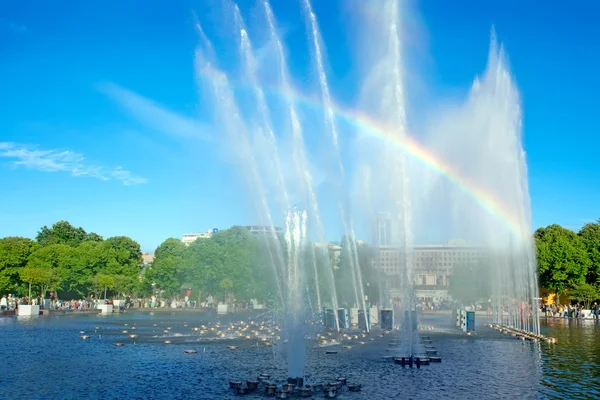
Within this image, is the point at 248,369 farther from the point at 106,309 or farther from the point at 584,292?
Result: the point at 584,292

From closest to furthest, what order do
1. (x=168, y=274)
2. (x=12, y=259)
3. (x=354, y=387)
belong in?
(x=354, y=387) < (x=12, y=259) < (x=168, y=274)

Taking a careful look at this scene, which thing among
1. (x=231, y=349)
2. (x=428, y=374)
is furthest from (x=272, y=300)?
(x=428, y=374)

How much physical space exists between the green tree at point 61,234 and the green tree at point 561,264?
10646 centimetres

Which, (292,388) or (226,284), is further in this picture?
(226,284)

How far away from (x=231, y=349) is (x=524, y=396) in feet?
67.4

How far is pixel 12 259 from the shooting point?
93.3 metres

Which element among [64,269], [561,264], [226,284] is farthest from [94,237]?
[561,264]

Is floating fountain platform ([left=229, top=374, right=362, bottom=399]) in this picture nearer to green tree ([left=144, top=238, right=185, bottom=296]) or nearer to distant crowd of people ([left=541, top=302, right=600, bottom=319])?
distant crowd of people ([left=541, top=302, right=600, bottom=319])

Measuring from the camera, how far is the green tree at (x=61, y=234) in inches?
5714

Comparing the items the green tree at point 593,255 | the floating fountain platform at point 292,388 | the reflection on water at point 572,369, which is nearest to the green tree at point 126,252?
the green tree at point 593,255

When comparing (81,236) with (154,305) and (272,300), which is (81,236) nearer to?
(154,305)

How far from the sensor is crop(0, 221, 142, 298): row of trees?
92250 millimetres

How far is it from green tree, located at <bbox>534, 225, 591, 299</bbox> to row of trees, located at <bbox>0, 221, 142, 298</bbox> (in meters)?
73.3

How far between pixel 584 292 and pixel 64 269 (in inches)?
3443
